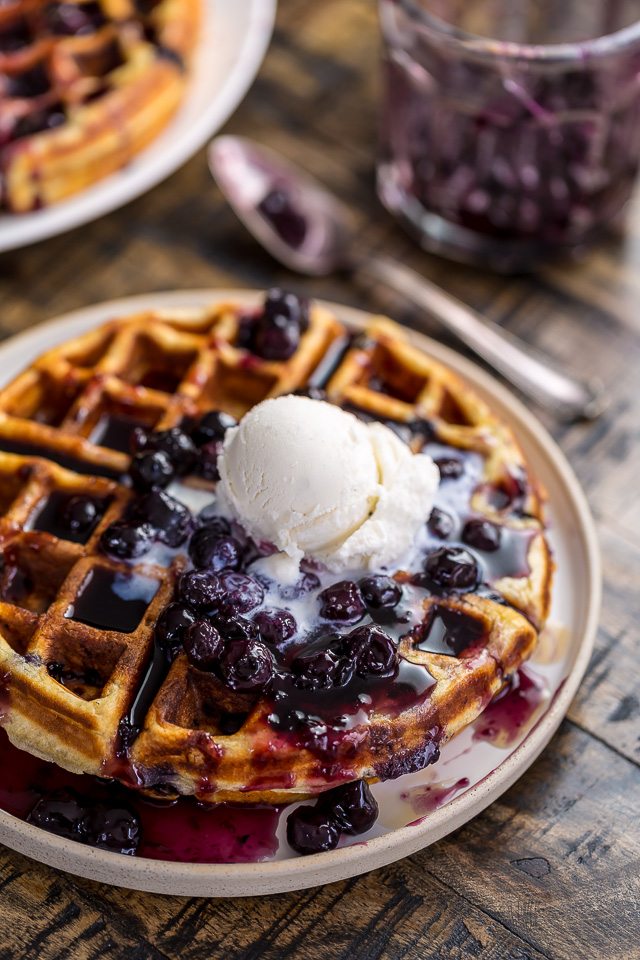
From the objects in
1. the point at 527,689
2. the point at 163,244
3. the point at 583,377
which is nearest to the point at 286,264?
the point at 163,244

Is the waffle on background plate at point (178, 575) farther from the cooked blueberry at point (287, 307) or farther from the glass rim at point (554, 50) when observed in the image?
the glass rim at point (554, 50)

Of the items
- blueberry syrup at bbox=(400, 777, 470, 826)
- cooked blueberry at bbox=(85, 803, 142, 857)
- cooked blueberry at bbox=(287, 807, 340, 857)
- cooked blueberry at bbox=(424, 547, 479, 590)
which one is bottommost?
cooked blueberry at bbox=(85, 803, 142, 857)

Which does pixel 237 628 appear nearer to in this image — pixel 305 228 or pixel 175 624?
pixel 175 624

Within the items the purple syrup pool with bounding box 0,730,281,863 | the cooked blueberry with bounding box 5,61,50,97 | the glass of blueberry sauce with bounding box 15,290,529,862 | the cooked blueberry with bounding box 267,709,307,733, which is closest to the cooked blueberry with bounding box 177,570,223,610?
the glass of blueberry sauce with bounding box 15,290,529,862

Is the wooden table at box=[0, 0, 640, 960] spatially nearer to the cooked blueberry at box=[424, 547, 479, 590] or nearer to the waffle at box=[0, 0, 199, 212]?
the waffle at box=[0, 0, 199, 212]

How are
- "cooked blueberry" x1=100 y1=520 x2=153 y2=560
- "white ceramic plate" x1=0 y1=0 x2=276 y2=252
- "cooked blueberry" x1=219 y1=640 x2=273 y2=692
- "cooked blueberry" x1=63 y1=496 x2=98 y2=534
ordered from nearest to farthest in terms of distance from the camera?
"cooked blueberry" x1=219 y1=640 x2=273 y2=692
"cooked blueberry" x1=100 y1=520 x2=153 y2=560
"cooked blueberry" x1=63 y1=496 x2=98 y2=534
"white ceramic plate" x1=0 y1=0 x2=276 y2=252

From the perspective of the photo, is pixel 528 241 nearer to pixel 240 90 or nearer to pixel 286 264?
pixel 286 264

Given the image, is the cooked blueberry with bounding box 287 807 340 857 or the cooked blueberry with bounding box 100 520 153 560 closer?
the cooked blueberry with bounding box 287 807 340 857

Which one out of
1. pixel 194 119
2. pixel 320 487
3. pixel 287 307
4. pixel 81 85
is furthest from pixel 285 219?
pixel 320 487
